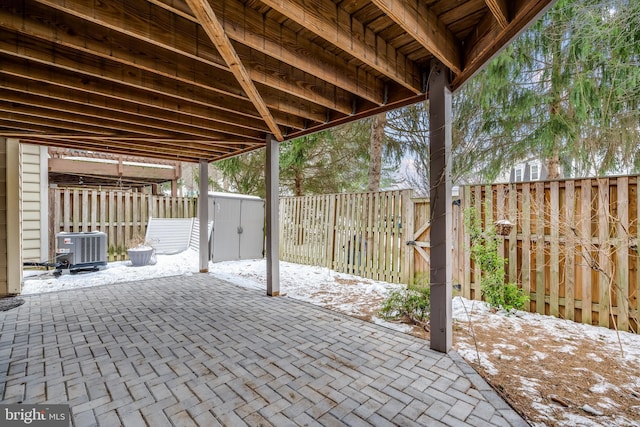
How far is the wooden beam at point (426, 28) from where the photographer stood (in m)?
1.81

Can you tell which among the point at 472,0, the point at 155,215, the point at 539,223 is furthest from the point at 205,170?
the point at 539,223

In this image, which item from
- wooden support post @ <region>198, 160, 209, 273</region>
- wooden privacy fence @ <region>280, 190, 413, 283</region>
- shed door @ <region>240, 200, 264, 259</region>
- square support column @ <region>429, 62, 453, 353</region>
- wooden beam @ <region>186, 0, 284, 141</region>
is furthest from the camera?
shed door @ <region>240, 200, 264, 259</region>

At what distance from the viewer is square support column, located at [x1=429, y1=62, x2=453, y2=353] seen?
2.56 metres

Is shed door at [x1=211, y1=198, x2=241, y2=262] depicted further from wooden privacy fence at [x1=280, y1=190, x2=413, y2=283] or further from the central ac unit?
the central ac unit

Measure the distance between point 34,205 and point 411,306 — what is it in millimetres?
7399

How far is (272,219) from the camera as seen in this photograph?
450 centimetres

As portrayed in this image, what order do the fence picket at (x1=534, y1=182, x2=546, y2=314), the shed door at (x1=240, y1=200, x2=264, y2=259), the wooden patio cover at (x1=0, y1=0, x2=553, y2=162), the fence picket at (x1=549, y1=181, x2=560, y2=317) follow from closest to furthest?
the wooden patio cover at (x1=0, y1=0, x2=553, y2=162) → the fence picket at (x1=549, y1=181, x2=560, y2=317) → the fence picket at (x1=534, y1=182, x2=546, y2=314) → the shed door at (x1=240, y1=200, x2=264, y2=259)

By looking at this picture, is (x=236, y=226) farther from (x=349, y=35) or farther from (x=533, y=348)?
(x=533, y=348)

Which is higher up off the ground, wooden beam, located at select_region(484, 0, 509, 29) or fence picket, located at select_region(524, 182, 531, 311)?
wooden beam, located at select_region(484, 0, 509, 29)

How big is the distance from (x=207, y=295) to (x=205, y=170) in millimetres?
2959

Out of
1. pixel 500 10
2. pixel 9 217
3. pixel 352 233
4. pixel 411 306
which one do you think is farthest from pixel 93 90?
pixel 352 233

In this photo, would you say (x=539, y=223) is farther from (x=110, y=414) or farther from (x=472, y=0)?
(x=110, y=414)
